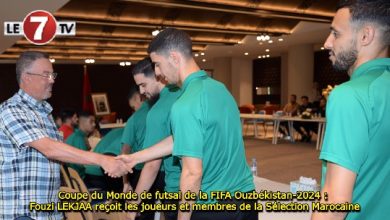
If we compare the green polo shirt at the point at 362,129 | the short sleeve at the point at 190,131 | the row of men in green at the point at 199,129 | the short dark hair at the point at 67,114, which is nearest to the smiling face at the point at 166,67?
the row of men in green at the point at 199,129

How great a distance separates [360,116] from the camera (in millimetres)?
939

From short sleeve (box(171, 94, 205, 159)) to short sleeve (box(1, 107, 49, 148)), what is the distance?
2.35 feet

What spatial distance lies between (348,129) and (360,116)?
43mm

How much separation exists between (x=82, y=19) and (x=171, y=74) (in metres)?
7.56

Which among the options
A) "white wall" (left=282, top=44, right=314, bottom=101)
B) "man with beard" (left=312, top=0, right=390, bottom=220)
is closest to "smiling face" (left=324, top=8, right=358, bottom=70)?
"man with beard" (left=312, top=0, right=390, bottom=220)

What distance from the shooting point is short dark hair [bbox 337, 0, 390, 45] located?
1.03 metres

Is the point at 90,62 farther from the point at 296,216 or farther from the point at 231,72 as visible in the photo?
the point at 296,216

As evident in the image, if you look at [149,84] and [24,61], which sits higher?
[24,61]

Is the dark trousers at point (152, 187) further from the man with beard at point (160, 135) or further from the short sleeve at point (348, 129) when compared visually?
the short sleeve at point (348, 129)

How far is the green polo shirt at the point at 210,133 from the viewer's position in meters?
1.43

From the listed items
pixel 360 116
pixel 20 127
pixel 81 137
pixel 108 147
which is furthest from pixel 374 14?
pixel 81 137

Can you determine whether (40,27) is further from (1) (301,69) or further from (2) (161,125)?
(1) (301,69)

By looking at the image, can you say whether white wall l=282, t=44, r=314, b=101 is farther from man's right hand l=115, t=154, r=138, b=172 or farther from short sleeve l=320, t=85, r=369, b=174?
short sleeve l=320, t=85, r=369, b=174

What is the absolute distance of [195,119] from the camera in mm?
1432
